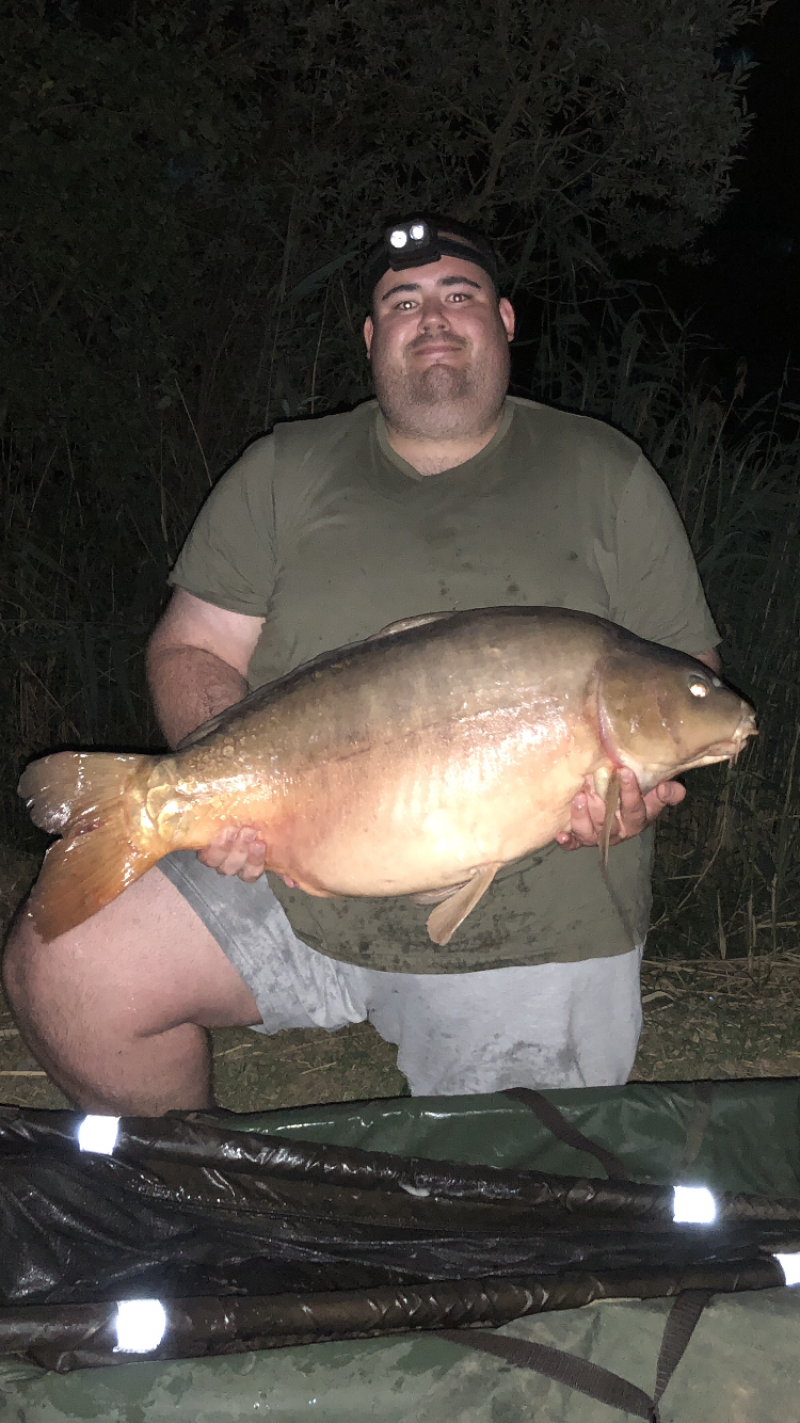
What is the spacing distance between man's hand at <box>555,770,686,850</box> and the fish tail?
1.98 feet

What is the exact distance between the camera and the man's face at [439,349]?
6.42 ft

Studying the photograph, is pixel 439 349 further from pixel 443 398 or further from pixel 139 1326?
pixel 139 1326

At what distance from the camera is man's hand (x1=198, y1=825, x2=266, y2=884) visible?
167 cm

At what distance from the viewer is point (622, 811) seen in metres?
1.72

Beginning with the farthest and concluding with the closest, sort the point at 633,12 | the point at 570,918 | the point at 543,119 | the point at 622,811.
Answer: the point at 543,119 → the point at 633,12 → the point at 570,918 → the point at 622,811

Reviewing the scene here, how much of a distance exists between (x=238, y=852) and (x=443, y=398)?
0.83m

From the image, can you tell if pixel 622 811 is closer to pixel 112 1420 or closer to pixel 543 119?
pixel 112 1420

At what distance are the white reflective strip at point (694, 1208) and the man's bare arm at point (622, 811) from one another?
0.50 m

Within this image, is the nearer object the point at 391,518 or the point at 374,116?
the point at 391,518

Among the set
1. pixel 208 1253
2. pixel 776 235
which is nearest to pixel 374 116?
pixel 208 1253

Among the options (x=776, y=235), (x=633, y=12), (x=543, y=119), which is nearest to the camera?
(x=633, y=12)

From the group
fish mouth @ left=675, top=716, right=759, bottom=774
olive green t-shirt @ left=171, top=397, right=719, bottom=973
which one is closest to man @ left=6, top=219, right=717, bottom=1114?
olive green t-shirt @ left=171, top=397, right=719, bottom=973

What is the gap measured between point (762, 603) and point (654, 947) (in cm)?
95

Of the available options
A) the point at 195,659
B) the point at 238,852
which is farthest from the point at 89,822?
the point at 195,659
